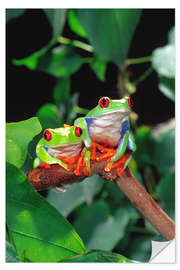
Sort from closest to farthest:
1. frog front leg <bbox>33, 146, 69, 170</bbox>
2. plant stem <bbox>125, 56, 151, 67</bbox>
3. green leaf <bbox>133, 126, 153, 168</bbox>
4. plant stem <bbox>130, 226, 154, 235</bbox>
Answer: frog front leg <bbox>33, 146, 69, 170</bbox>
plant stem <bbox>130, 226, 154, 235</bbox>
plant stem <bbox>125, 56, 151, 67</bbox>
green leaf <bbox>133, 126, 153, 168</bbox>

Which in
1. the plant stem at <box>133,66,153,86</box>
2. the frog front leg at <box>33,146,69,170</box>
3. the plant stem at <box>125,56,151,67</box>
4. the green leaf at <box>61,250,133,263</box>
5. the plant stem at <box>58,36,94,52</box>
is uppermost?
the plant stem at <box>58,36,94,52</box>

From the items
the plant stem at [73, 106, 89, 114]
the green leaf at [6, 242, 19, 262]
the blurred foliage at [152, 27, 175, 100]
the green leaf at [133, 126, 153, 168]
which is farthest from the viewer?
the green leaf at [133, 126, 153, 168]

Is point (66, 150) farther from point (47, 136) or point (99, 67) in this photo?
point (99, 67)

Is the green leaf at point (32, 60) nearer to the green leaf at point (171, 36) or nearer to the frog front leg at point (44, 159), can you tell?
the green leaf at point (171, 36)

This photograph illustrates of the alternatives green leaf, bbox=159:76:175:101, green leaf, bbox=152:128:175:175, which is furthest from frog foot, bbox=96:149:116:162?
green leaf, bbox=152:128:175:175

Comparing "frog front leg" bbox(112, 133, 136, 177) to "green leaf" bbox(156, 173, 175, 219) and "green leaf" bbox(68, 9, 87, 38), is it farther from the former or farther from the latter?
"green leaf" bbox(68, 9, 87, 38)

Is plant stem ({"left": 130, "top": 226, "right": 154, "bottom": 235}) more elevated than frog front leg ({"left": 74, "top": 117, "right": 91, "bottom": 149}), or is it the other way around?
frog front leg ({"left": 74, "top": 117, "right": 91, "bottom": 149})

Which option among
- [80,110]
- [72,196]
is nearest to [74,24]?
[80,110]

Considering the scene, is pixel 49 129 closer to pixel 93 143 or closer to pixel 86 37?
pixel 93 143
